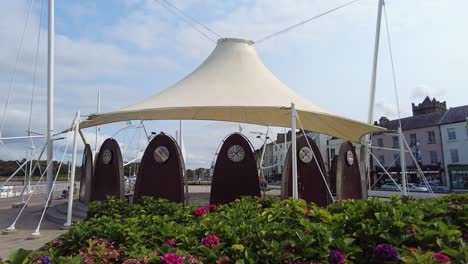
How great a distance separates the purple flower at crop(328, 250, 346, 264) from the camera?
2.81 meters

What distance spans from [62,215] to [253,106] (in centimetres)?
707

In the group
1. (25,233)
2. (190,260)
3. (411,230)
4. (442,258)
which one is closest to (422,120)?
(25,233)

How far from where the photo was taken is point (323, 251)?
3.07 metres

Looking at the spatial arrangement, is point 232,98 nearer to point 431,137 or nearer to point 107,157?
point 107,157

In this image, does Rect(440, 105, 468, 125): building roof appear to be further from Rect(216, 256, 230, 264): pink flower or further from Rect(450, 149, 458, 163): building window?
Rect(216, 256, 230, 264): pink flower

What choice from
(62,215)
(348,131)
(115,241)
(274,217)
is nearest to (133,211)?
(115,241)

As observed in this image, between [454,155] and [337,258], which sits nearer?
[337,258]

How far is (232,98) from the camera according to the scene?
444 inches

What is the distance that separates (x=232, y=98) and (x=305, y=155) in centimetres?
282

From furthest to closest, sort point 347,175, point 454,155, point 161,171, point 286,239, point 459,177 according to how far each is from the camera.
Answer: point 454,155 → point 459,177 → point 347,175 → point 161,171 → point 286,239

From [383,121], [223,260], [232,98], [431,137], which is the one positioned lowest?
[223,260]

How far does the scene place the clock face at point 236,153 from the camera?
11.2 meters

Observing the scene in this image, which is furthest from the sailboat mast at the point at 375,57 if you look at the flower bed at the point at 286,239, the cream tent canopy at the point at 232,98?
the flower bed at the point at 286,239

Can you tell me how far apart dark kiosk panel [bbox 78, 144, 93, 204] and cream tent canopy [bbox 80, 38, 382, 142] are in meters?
1.87
